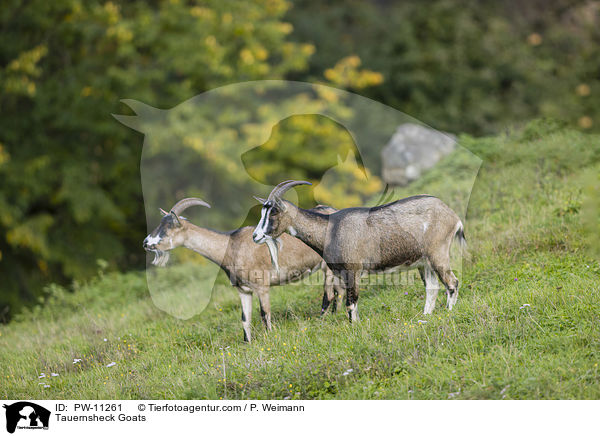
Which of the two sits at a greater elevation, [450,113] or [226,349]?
[450,113]

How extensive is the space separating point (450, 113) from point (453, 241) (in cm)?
1322

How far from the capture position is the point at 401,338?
6012 millimetres

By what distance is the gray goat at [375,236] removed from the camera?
6.55 metres

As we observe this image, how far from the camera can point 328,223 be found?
671 cm

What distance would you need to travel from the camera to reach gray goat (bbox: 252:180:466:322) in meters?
6.55

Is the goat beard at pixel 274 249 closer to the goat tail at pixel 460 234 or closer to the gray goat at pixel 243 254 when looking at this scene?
the gray goat at pixel 243 254

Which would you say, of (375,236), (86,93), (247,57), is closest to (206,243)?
(375,236)

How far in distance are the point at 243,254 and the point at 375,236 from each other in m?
1.62

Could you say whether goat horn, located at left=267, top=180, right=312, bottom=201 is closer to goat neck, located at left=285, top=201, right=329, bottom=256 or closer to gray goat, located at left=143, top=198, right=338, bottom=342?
goat neck, located at left=285, top=201, right=329, bottom=256
